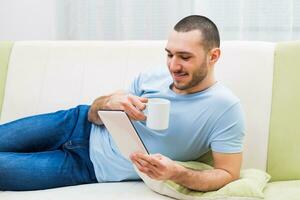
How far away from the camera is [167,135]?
1593mm

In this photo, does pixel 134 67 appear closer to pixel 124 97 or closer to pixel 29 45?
pixel 124 97

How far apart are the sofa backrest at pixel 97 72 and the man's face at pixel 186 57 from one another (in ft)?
0.95

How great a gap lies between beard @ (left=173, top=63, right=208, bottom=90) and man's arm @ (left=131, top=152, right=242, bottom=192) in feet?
0.85

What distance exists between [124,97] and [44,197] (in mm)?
440

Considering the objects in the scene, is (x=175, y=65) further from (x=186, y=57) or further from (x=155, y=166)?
(x=155, y=166)

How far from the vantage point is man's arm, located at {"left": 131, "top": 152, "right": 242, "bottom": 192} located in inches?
52.1

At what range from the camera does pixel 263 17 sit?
2248 millimetres

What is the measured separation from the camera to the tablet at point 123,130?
1261 mm

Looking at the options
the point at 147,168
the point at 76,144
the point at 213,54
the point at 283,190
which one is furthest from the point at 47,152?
the point at 283,190

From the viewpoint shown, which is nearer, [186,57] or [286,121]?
[186,57]

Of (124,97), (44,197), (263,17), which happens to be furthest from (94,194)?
(263,17)

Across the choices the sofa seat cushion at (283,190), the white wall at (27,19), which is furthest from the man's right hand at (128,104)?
the white wall at (27,19)

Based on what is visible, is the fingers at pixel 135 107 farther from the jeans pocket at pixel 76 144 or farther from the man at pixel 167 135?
the jeans pocket at pixel 76 144

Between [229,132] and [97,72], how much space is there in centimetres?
73
